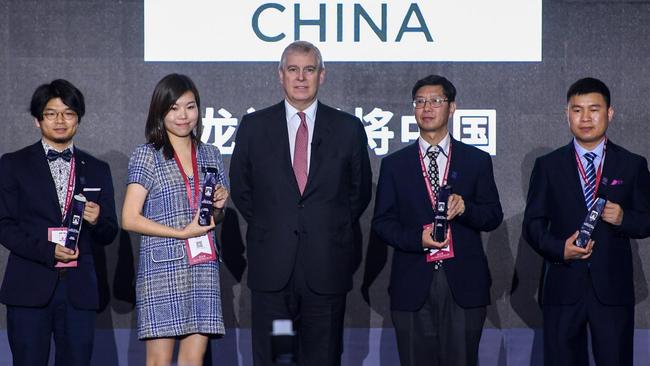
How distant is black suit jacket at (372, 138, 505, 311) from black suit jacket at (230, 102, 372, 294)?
141 mm

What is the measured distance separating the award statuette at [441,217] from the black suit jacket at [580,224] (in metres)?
0.51

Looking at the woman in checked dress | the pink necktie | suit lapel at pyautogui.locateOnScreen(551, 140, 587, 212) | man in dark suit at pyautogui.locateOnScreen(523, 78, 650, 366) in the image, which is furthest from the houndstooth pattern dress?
suit lapel at pyautogui.locateOnScreen(551, 140, 587, 212)

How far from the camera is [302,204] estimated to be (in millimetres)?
4418

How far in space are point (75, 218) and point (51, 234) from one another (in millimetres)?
211

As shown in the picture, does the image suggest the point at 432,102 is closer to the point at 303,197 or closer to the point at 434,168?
the point at 434,168

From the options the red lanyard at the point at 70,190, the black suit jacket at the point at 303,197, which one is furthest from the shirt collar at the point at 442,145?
the red lanyard at the point at 70,190

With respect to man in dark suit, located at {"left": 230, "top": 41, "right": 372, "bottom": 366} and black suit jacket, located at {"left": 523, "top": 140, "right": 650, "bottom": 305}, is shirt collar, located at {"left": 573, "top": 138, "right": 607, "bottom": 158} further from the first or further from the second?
man in dark suit, located at {"left": 230, "top": 41, "right": 372, "bottom": 366}

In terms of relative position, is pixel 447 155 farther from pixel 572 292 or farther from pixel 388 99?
pixel 388 99

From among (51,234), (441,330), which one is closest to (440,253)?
(441,330)

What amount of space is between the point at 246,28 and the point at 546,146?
179 cm

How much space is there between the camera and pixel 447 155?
4598 millimetres

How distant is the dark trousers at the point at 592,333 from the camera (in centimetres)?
445

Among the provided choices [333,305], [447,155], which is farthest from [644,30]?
[333,305]

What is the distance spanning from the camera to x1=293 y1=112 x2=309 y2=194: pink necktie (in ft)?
14.6
